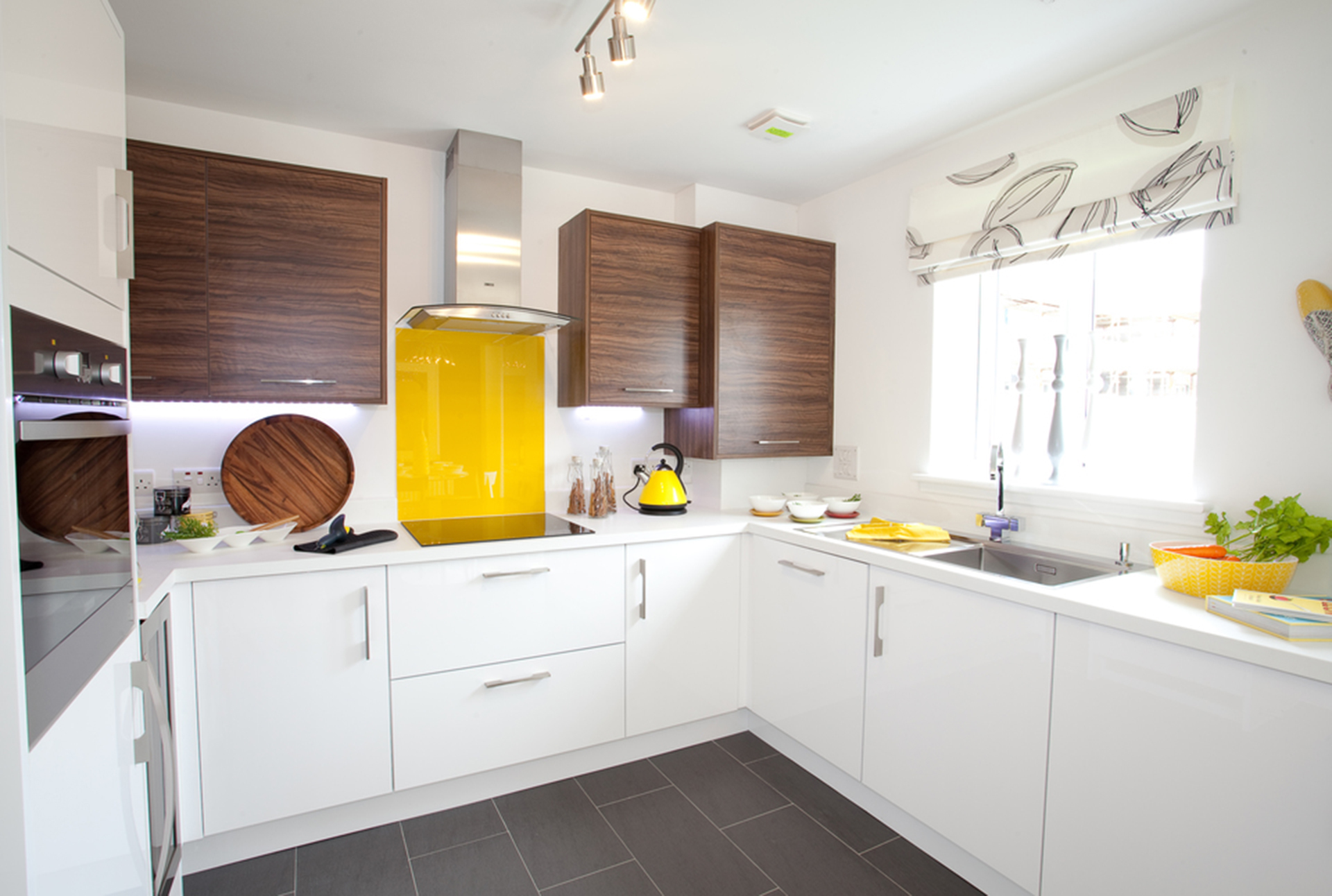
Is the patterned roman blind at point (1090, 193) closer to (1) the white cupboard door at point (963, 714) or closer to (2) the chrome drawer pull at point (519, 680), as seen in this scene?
(1) the white cupboard door at point (963, 714)

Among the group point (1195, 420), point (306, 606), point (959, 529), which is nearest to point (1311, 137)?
point (1195, 420)

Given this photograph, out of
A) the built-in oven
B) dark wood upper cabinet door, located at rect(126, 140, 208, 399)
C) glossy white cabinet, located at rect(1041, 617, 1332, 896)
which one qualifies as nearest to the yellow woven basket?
glossy white cabinet, located at rect(1041, 617, 1332, 896)

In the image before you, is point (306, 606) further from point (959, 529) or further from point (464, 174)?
point (959, 529)

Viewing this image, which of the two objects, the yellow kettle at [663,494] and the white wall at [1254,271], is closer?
the white wall at [1254,271]

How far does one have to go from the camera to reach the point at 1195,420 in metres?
1.93

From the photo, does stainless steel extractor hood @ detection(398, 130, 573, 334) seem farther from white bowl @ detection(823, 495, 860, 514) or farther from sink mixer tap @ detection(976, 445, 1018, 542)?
sink mixer tap @ detection(976, 445, 1018, 542)

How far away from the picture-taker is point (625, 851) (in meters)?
2.04

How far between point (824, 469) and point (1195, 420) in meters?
1.55

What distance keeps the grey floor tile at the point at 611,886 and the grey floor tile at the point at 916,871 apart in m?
0.67

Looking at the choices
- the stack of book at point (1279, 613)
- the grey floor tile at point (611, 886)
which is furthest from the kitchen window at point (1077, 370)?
the grey floor tile at point (611, 886)

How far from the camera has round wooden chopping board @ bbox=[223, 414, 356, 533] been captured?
239 centimetres

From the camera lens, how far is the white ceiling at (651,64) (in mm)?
1803

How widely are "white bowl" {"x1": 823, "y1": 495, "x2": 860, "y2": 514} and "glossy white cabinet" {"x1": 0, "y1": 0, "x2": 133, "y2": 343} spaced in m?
2.46

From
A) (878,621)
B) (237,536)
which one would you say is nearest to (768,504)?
(878,621)
